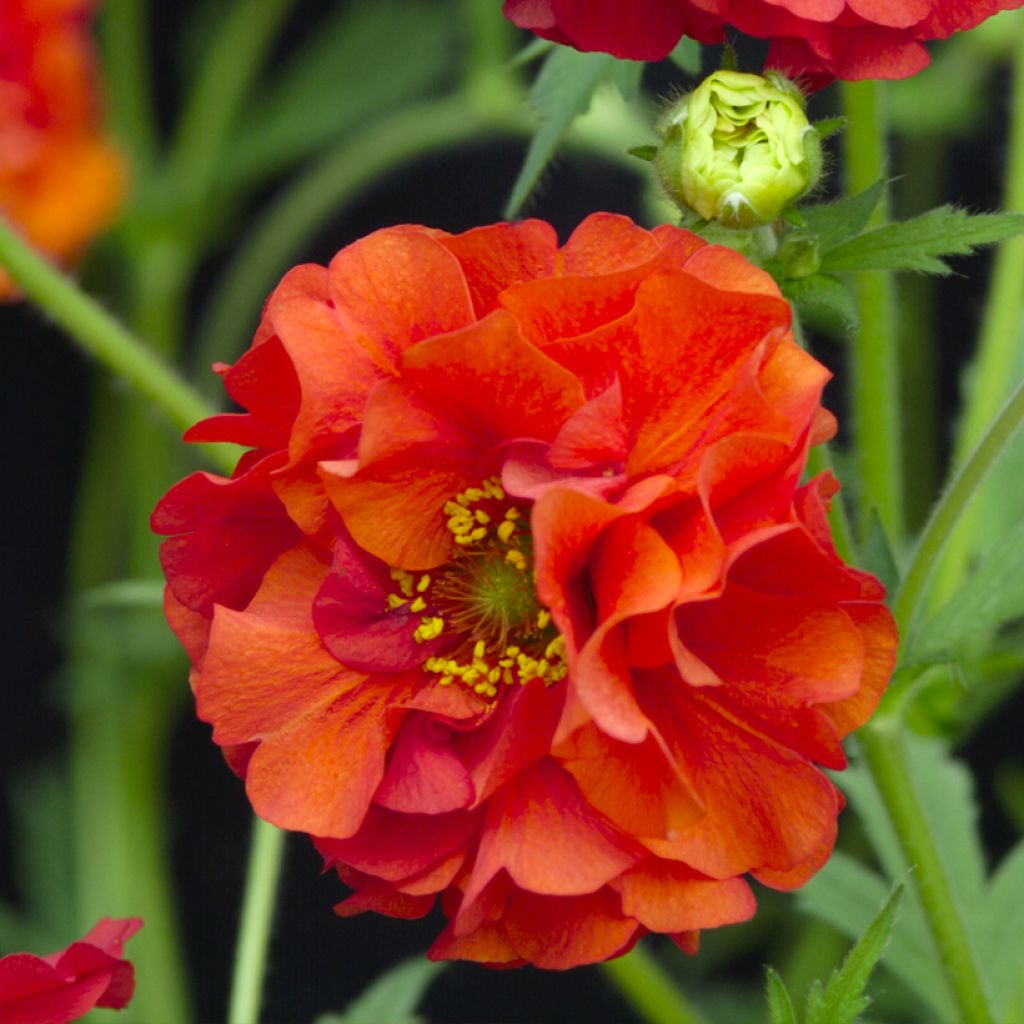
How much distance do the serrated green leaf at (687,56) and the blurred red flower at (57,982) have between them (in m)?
0.39

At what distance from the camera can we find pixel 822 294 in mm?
583

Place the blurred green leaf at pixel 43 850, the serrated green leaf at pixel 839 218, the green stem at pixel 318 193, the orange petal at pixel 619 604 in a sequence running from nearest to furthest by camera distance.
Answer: the orange petal at pixel 619 604, the serrated green leaf at pixel 839 218, the green stem at pixel 318 193, the blurred green leaf at pixel 43 850

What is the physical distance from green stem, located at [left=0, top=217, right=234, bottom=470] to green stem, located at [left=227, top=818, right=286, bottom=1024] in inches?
6.7

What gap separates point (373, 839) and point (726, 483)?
0.16 m

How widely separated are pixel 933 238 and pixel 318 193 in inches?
35.2

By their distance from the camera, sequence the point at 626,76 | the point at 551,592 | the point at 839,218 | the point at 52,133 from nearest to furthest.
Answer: the point at 551,592, the point at 839,218, the point at 626,76, the point at 52,133

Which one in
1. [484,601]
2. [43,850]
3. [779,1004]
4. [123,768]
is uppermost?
[484,601]

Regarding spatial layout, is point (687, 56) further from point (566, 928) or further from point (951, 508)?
point (566, 928)

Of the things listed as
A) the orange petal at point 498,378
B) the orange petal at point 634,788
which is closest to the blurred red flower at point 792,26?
the orange petal at point 498,378

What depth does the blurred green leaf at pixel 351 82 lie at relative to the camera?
1502 millimetres

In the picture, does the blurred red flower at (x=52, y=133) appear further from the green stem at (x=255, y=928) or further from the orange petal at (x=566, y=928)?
the orange petal at (x=566, y=928)

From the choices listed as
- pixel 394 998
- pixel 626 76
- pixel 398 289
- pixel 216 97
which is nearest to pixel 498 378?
pixel 398 289

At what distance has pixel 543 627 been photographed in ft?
1.90

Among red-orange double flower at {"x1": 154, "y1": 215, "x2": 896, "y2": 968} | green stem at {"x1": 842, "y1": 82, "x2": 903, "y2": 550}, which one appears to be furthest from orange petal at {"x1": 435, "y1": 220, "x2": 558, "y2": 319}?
green stem at {"x1": 842, "y1": 82, "x2": 903, "y2": 550}
